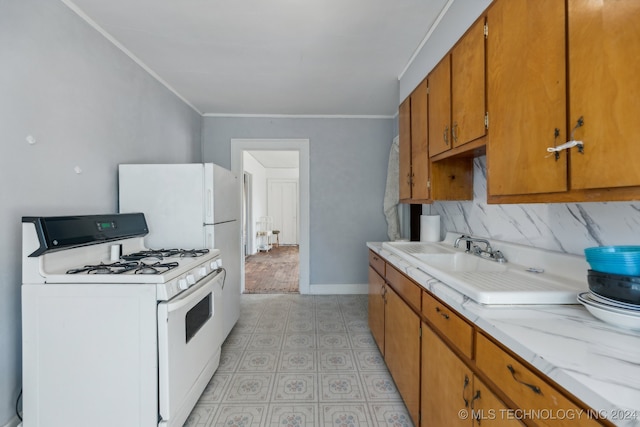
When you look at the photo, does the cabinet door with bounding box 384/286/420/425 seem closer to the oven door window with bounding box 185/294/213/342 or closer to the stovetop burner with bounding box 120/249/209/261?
the oven door window with bounding box 185/294/213/342

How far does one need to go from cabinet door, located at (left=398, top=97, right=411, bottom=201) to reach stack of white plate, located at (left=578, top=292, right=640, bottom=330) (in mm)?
1531

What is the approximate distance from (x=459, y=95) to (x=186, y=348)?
2.06 metres

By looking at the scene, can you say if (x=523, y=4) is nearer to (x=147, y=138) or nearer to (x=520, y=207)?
(x=520, y=207)

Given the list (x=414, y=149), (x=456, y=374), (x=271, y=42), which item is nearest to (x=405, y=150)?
(x=414, y=149)

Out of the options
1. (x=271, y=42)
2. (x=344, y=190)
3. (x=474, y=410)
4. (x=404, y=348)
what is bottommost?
(x=404, y=348)

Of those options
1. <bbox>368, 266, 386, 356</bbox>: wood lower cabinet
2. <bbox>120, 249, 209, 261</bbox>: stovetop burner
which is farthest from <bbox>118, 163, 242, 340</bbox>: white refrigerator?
<bbox>368, 266, 386, 356</bbox>: wood lower cabinet

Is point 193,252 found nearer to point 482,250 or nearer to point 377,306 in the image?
point 377,306

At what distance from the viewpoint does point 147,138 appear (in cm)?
253

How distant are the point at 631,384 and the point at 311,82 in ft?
9.66

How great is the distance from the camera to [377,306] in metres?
2.34

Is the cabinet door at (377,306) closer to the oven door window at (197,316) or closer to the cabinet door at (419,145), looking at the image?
the cabinet door at (419,145)

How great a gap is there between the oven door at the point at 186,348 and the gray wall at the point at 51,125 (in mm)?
775

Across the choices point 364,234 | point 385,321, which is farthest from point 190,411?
point 364,234

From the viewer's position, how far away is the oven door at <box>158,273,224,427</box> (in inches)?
53.7
